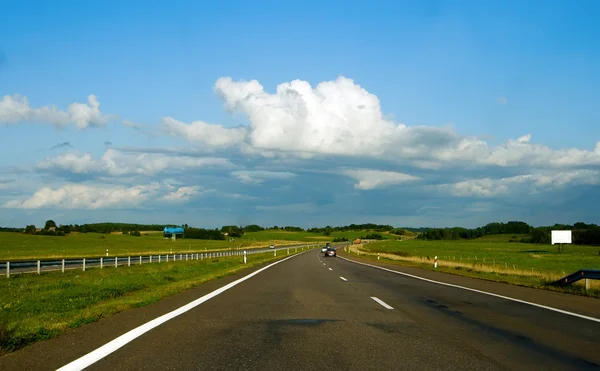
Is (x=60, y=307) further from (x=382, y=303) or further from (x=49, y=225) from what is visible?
(x=49, y=225)

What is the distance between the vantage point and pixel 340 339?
8594 mm

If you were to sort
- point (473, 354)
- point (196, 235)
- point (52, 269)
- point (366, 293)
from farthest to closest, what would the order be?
point (196, 235), point (52, 269), point (366, 293), point (473, 354)

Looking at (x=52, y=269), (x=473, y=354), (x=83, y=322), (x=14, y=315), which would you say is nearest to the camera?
(x=473, y=354)

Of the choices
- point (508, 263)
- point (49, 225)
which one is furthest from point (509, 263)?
point (49, 225)

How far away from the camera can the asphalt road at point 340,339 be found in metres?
6.89

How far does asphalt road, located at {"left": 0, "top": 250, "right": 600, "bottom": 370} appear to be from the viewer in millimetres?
6891

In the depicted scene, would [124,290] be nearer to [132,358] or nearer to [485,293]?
[132,358]

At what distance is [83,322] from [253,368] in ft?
16.4

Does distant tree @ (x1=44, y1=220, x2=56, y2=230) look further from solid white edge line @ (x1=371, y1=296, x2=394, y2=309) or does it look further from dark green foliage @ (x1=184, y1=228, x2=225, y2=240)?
solid white edge line @ (x1=371, y1=296, x2=394, y2=309)

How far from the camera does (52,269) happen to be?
35.9m

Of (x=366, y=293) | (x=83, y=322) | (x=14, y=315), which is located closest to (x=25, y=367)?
(x=83, y=322)

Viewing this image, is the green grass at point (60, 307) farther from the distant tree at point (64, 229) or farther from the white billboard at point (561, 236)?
the distant tree at point (64, 229)

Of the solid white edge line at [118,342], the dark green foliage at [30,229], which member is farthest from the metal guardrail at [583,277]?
the dark green foliage at [30,229]

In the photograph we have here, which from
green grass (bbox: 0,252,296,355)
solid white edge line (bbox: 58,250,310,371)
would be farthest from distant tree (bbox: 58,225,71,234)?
solid white edge line (bbox: 58,250,310,371)
